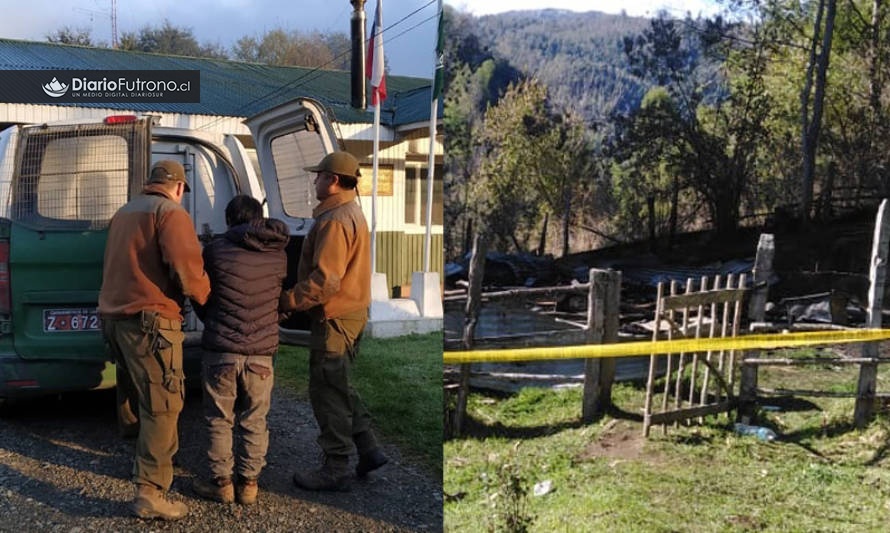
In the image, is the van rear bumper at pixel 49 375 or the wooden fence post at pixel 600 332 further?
the van rear bumper at pixel 49 375

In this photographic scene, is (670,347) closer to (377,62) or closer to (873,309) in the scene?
(873,309)

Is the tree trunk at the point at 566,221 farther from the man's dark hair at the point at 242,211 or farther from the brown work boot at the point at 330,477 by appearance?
the brown work boot at the point at 330,477

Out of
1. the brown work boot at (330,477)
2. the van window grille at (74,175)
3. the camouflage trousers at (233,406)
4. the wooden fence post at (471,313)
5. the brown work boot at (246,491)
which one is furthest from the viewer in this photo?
the van window grille at (74,175)

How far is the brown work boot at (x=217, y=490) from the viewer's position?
141 inches

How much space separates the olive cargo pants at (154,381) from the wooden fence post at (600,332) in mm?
1828

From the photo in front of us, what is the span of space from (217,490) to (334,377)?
67cm

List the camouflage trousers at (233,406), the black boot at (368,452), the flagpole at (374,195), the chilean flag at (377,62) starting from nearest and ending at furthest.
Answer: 1. the chilean flag at (377,62)
2. the flagpole at (374,195)
3. the camouflage trousers at (233,406)
4. the black boot at (368,452)

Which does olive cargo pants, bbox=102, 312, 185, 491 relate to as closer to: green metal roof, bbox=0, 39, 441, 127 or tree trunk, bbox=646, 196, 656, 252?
green metal roof, bbox=0, 39, 441, 127

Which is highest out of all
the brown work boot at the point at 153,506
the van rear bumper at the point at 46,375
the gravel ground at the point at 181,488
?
the van rear bumper at the point at 46,375

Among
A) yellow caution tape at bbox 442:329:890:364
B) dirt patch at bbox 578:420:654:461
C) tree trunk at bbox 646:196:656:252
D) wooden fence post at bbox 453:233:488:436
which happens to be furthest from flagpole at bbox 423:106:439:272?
dirt patch at bbox 578:420:654:461

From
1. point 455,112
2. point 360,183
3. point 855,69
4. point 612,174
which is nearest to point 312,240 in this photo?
point 360,183

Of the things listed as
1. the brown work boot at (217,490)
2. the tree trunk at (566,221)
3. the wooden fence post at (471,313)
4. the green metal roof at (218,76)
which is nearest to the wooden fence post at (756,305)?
the tree trunk at (566,221)

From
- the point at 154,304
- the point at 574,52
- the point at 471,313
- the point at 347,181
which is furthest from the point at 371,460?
the point at 574,52

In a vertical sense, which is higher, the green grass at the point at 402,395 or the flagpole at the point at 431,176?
the flagpole at the point at 431,176
